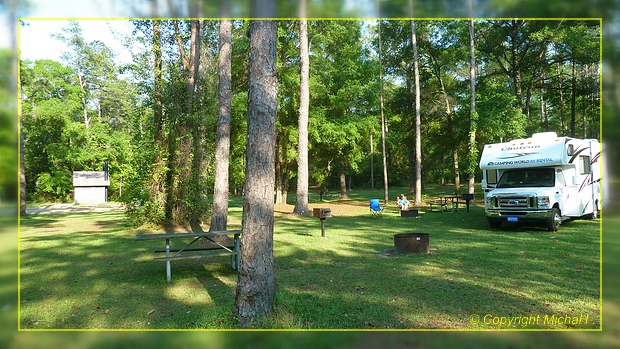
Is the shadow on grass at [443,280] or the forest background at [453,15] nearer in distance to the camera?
the forest background at [453,15]

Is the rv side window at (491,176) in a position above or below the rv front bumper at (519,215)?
above

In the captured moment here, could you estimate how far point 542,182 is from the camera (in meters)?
12.3

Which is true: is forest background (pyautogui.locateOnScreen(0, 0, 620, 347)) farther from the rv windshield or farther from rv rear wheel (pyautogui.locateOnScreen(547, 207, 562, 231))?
the rv windshield

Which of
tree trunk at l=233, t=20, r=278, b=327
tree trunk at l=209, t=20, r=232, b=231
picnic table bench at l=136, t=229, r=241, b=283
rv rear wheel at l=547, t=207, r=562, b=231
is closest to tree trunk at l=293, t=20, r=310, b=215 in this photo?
tree trunk at l=209, t=20, r=232, b=231

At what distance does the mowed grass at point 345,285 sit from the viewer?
15.0 feet

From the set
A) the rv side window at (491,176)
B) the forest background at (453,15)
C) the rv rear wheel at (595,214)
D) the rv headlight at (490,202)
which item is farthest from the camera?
the rv side window at (491,176)

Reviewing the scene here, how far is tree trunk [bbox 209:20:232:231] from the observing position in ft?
36.2

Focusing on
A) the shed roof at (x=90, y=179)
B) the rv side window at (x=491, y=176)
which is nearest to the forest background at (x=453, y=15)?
the rv side window at (x=491, y=176)

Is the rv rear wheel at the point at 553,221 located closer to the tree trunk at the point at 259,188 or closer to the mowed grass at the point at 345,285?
the mowed grass at the point at 345,285

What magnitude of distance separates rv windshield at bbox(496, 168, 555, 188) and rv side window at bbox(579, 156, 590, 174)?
150 cm

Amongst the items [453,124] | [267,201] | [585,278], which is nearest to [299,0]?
[267,201]

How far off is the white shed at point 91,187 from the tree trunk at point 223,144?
29.2 m

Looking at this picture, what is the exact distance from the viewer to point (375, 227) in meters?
14.0

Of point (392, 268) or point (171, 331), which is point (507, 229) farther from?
point (171, 331)
